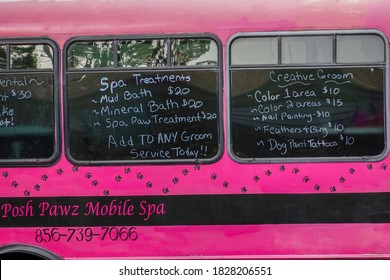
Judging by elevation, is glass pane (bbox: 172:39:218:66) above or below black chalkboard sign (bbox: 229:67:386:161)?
above

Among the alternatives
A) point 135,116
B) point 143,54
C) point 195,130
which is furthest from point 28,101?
point 195,130

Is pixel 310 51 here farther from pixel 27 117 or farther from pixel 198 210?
pixel 27 117

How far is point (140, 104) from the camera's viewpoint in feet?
18.6

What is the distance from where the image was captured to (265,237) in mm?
5609

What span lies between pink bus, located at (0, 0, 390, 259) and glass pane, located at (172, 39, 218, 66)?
0.5 inches

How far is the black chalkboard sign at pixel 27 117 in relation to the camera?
18.6 ft

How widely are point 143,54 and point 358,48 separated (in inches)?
69.4

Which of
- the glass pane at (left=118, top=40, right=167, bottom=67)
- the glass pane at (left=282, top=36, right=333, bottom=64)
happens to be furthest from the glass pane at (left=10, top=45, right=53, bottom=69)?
the glass pane at (left=282, top=36, right=333, bottom=64)

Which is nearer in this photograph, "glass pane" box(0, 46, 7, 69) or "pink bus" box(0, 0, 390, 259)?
"pink bus" box(0, 0, 390, 259)

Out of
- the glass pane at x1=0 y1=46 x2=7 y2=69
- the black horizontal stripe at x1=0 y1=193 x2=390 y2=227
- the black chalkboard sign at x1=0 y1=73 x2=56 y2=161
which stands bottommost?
the black horizontal stripe at x1=0 y1=193 x2=390 y2=227

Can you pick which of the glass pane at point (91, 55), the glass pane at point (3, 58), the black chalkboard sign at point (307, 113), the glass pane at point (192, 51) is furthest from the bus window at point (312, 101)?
the glass pane at point (3, 58)

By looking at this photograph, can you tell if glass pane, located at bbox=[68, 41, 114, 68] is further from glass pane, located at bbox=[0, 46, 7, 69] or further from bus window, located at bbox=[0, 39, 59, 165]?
glass pane, located at bbox=[0, 46, 7, 69]

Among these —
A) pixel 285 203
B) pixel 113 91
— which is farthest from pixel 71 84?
pixel 285 203

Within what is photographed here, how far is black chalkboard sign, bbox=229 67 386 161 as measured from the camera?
18.2 ft
